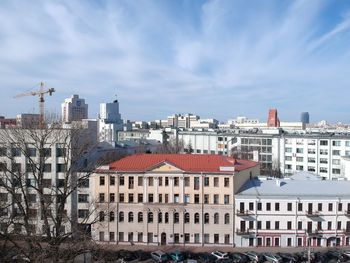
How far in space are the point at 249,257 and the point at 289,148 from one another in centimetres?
6346

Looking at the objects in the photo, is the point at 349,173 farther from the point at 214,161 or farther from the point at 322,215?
the point at 214,161

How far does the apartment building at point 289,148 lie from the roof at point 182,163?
33069mm

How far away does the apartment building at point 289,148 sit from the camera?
94188mm

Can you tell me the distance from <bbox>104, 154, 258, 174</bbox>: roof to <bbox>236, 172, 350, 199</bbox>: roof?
3.08 meters

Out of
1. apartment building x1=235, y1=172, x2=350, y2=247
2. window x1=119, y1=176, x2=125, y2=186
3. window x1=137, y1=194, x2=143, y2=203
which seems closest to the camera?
apartment building x1=235, y1=172, x2=350, y2=247

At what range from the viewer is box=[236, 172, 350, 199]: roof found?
166 ft

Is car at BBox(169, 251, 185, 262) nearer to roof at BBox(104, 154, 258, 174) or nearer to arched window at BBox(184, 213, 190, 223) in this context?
A: arched window at BBox(184, 213, 190, 223)

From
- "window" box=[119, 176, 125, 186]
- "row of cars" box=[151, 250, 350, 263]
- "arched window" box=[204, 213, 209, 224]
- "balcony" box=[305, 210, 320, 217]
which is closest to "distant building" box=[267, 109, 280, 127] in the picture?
"balcony" box=[305, 210, 320, 217]

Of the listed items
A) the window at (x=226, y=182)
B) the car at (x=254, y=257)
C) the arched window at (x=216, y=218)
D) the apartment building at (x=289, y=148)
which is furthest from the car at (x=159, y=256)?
the apartment building at (x=289, y=148)

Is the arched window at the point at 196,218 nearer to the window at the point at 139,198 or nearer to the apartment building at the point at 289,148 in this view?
the window at the point at 139,198

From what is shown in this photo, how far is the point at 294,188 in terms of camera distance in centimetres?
5244

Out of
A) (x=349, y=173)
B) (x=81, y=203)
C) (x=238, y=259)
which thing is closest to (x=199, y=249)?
(x=238, y=259)

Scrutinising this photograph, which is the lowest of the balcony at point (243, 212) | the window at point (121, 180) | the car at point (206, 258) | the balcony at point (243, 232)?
the car at point (206, 258)

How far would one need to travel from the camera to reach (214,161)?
53281 millimetres
